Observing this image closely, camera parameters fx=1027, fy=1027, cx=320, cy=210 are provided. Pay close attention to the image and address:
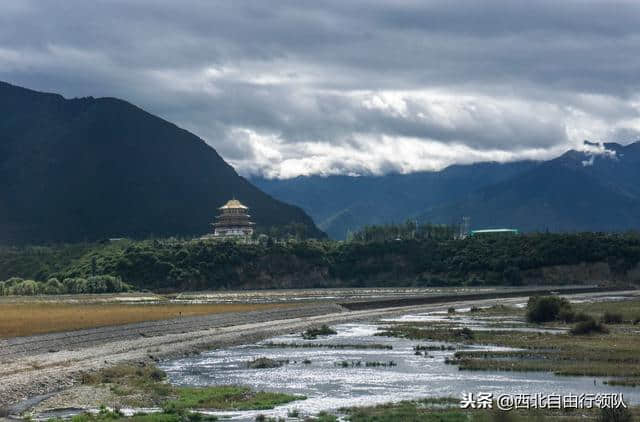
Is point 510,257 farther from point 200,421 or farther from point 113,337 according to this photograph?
point 200,421

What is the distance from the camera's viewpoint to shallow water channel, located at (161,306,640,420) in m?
47.3

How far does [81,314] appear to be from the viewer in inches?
3969

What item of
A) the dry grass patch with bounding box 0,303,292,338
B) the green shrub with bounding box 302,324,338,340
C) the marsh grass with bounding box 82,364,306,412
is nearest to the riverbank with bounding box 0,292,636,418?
the marsh grass with bounding box 82,364,306,412

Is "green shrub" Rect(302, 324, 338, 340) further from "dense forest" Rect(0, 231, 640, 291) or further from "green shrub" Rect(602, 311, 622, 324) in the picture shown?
"dense forest" Rect(0, 231, 640, 291)

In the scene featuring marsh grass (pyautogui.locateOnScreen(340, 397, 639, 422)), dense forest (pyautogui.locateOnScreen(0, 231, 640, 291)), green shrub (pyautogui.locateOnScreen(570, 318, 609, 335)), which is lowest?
marsh grass (pyautogui.locateOnScreen(340, 397, 639, 422))

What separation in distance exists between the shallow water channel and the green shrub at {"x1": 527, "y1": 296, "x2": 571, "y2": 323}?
24560 mm

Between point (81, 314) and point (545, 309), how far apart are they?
146 feet

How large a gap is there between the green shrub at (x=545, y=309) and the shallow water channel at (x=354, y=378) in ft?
80.6

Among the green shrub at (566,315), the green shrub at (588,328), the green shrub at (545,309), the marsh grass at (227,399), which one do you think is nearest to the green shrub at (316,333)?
the green shrub at (545,309)

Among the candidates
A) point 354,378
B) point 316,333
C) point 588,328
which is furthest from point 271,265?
point 354,378

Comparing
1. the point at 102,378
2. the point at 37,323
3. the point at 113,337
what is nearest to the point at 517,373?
the point at 102,378

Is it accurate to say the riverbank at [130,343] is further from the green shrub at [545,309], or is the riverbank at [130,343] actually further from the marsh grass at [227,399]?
the green shrub at [545,309]

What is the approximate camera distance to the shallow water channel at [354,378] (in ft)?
155

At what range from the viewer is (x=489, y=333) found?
7988 centimetres
